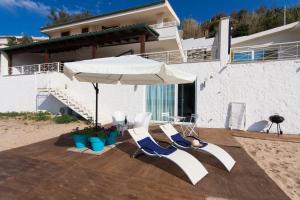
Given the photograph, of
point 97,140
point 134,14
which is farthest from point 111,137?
point 134,14

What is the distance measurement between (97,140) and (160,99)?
5973 mm

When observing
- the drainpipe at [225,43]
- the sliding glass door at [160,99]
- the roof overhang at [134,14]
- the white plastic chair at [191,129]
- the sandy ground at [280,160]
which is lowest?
the sandy ground at [280,160]

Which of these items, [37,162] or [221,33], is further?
[221,33]

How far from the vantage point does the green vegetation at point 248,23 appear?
85.8ft

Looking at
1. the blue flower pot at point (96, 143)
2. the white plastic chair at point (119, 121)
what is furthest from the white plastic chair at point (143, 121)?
the blue flower pot at point (96, 143)

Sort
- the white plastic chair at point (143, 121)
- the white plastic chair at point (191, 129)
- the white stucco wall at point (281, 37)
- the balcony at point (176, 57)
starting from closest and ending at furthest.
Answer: the white plastic chair at point (143, 121), the white plastic chair at point (191, 129), the balcony at point (176, 57), the white stucco wall at point (281, 37)

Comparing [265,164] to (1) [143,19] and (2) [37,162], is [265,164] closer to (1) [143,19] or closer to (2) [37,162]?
(2) [37,162]

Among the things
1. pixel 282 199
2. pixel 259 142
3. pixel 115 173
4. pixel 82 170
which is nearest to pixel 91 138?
pixel 82 170

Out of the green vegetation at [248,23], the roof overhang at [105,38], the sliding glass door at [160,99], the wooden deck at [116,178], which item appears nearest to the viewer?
the wooden deck at [116,178]

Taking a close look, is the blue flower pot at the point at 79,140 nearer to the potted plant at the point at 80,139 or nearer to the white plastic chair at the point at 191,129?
the potted plant at the point at 80,139

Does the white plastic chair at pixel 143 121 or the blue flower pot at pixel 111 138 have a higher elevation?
the white plastic chair at pixel 143 121

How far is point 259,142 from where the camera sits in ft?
23.9

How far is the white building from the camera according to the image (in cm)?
884

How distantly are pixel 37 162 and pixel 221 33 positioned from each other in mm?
9481
